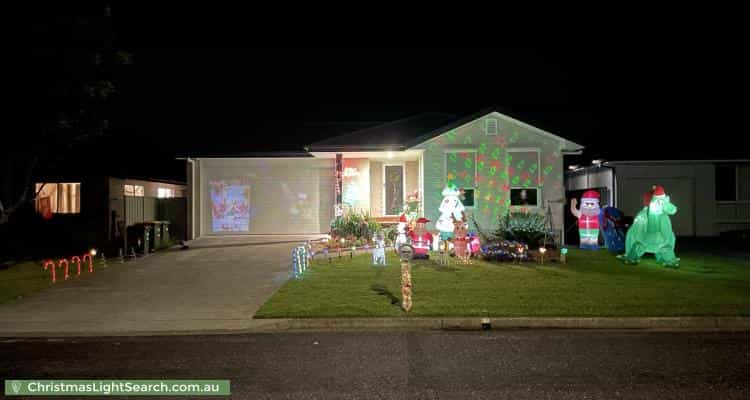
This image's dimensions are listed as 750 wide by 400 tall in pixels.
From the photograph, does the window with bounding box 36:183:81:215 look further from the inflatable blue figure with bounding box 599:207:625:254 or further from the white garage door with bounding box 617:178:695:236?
the white garage door with bounding box 617:178:695:236

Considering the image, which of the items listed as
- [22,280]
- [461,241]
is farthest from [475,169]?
[22,280]

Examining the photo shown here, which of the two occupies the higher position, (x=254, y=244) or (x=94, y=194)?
(x=94, y=194)

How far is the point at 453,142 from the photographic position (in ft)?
56.6

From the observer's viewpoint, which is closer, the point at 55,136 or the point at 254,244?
the point at 55,136

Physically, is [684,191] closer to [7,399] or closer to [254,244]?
[254,244]

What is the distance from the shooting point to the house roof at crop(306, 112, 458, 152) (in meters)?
17.6

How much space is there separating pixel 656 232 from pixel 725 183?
9684 mm

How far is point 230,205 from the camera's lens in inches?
844

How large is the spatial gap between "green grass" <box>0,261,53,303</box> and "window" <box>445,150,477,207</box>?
11187 millimetres

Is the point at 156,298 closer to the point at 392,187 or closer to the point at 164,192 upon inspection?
the point at 392,187

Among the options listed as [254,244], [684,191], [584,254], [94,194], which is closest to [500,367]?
[584,254]

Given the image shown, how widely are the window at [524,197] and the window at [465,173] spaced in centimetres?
127

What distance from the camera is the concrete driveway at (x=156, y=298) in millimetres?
8227

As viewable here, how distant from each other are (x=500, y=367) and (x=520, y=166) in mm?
11832
